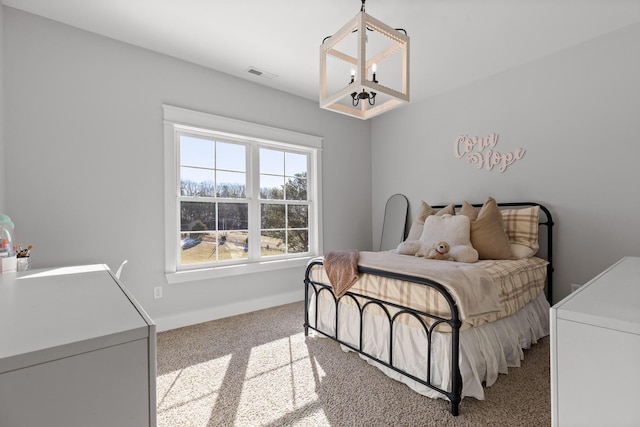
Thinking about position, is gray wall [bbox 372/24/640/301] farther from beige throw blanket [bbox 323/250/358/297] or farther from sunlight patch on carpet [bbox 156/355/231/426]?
sunlight patch on carpet [bbox 156/355/231/426]

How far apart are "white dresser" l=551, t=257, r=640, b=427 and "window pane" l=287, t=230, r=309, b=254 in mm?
3072

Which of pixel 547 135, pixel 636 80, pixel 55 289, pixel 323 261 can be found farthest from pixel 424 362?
pixel 636 80

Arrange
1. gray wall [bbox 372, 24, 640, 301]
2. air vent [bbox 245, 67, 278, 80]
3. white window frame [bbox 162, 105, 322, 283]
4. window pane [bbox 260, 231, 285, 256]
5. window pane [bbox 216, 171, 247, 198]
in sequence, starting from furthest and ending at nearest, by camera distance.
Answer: window pane [bbox 260, 231, 285, 256]
window pane [bbox 216, 171, 247, 198]
air vent [bbox 245, 67, 278, 80]
white window frame [bbox 162, 105, 322, 283]
gray wall [bbox 372, 24, 640, 301]

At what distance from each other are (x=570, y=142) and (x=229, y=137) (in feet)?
10.9

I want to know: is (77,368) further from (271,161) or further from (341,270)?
(271,161)

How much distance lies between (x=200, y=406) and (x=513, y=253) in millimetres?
2685

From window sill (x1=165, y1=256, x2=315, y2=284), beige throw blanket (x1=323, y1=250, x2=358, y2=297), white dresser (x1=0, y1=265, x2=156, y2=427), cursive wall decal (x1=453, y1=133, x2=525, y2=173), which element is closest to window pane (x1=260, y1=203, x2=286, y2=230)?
window sill (x1=165, y1=256, x2=315, y2=284)

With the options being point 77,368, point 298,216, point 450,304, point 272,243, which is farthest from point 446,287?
point 298,216

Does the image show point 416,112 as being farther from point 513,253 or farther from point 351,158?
point 513,253

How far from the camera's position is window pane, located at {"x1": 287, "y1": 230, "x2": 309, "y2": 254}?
12.2 ft

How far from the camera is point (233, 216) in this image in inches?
128

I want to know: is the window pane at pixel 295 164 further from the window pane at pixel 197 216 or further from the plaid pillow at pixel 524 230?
the plaid pillow at pixel 524 230

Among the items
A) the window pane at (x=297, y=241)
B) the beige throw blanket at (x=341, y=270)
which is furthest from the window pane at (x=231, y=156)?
the beige throw blanket at (x=341, y=270)

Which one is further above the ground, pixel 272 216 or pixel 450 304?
pixel 272 216
